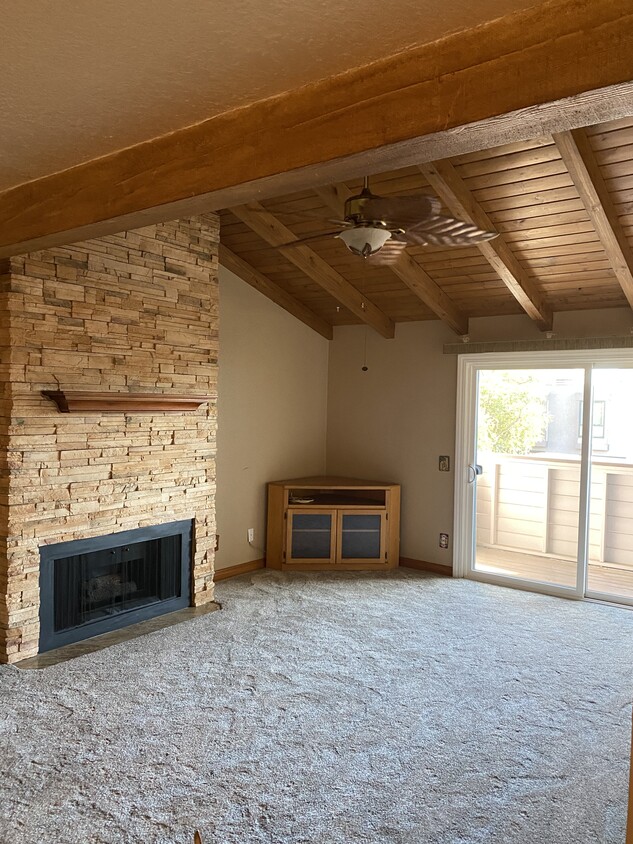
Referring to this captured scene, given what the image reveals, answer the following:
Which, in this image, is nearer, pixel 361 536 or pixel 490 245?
pixel 490 245

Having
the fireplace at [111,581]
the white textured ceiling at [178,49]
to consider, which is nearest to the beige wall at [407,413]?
the fireplace at [111,581]

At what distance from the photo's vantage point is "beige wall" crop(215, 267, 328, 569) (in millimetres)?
5797

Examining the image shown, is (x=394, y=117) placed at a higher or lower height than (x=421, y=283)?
lower

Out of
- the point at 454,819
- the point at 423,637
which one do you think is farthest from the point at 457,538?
the point at 454,819

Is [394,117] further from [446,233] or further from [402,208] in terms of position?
[446,233]

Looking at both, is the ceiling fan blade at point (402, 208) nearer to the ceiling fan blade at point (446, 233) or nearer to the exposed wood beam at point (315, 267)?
the ceiling fan blade at point (446, 233)

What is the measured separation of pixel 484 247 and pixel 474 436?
6.39 ft

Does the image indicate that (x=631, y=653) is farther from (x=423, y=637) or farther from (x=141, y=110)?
(x=141, y=110)

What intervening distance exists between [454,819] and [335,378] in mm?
4870

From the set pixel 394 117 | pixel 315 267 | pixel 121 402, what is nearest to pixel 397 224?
pixel 394 117

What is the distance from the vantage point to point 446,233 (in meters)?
3.40

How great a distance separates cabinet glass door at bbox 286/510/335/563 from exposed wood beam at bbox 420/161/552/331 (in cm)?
248

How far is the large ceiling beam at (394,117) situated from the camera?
1.36m

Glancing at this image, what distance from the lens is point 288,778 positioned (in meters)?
2.73
